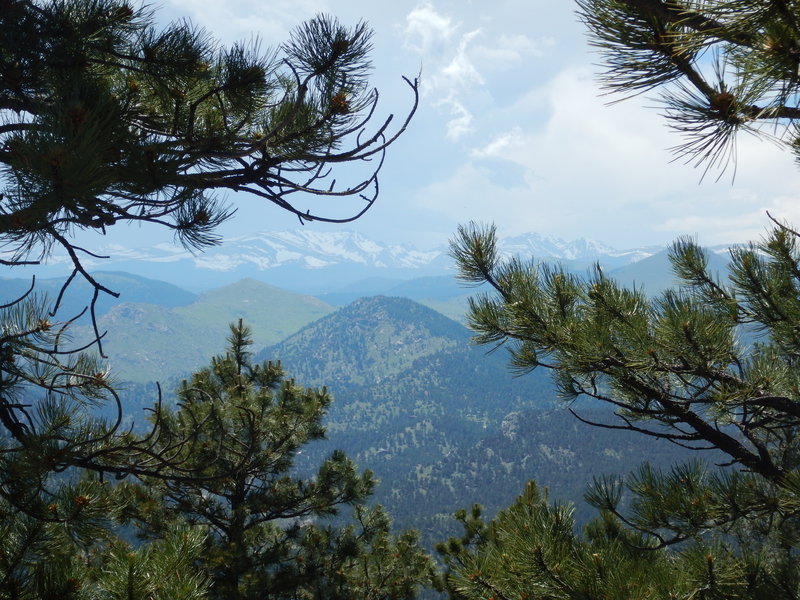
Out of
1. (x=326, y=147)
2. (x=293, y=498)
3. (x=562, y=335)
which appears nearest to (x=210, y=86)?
(x=326, y=147)

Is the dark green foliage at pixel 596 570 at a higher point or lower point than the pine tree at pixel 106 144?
lower

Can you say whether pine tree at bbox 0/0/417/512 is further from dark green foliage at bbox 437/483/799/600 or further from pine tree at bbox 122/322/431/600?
pine tree at bbox 122/322/431/600

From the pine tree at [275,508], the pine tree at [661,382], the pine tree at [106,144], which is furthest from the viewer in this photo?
the pine tree at [275,508]

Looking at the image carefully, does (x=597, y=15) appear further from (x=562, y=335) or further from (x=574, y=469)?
(x=574, y=469)

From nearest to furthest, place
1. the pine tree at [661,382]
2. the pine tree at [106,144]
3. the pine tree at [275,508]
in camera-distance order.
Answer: the pine tree at [106,144], the pine tree at [661,382], the pine tree at [275,508]

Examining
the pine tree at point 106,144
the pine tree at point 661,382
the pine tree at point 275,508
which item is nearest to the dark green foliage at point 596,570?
the pine tree at point 661,382

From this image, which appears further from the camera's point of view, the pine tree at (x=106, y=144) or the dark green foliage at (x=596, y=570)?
the dark green foliage at (x=596, y=570)

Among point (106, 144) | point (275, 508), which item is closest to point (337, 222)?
point (106, 144)

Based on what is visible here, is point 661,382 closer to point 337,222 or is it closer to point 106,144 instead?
point 337,222

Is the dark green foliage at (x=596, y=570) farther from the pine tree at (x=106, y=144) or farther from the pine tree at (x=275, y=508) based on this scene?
the pine tree at (x=275, y=508)

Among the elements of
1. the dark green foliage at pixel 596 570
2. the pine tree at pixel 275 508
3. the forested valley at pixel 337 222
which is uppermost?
the forested valley at pixel 337 222

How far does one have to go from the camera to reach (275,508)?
27.2 ft

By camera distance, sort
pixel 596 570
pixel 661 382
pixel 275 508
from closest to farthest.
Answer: pixel 596 570 < pixel 661 382 < pixel 275 508

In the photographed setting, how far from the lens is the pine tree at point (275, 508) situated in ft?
23.7
